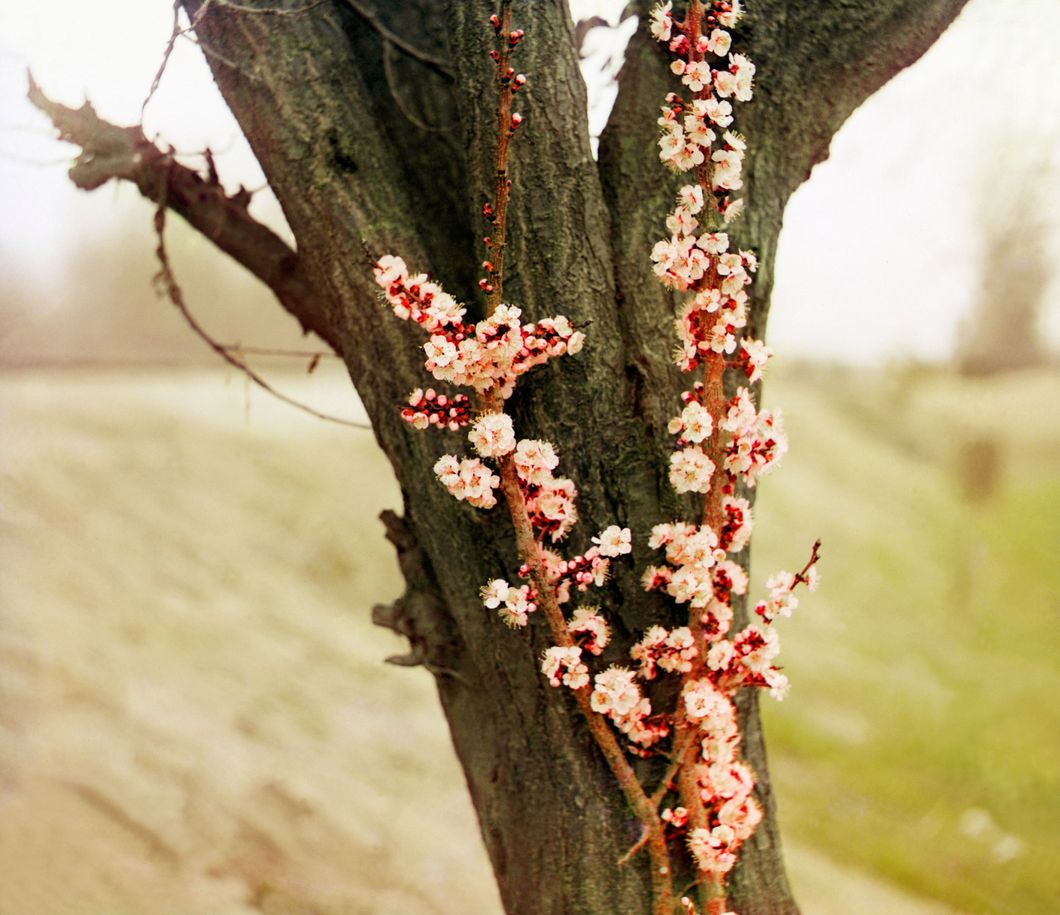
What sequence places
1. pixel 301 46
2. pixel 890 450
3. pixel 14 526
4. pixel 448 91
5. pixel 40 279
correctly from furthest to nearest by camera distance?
pixel 890 450
pixel 14 526
pixel 40 279
pixel 448 91
pixel 301 46

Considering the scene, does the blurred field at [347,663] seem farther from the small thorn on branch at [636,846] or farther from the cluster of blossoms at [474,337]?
the cluster of blossoms at [474,337]

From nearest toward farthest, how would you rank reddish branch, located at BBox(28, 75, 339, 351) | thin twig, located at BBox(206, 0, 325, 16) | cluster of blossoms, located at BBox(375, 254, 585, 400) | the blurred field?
cluster of blossoms, located at BBox(375, 254, 585, 400), thin twig, located at BBox(206, 0, 325, 16), reddish branch, located at BBox(28, 75, 339, 351), the blurred field

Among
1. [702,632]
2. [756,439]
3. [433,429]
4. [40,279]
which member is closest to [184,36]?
[433,429]

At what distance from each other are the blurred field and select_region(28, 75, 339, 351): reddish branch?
194 centimetres

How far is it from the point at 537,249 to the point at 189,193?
59 centimetres

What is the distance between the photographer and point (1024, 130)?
3807 millimetres

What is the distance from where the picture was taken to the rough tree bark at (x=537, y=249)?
108 cm

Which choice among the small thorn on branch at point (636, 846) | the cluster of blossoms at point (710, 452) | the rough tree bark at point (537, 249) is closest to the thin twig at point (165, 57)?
the rough tree bark at point (537, 249)

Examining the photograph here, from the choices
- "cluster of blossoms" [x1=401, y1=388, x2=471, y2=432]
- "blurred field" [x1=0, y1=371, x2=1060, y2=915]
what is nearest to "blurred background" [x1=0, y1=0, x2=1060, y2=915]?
"blurred field" [x1=0, y1=371, x2=1060, y2=915]

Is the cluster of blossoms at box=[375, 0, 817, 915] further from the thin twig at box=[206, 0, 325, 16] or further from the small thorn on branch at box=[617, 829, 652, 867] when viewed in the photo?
the thin twig at box=[206, 0, 325, 16]

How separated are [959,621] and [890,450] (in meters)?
1.04

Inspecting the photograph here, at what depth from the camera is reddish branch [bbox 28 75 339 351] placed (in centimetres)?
131

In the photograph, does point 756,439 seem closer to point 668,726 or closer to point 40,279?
point 668,726

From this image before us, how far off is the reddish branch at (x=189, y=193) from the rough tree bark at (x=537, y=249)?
12cm
